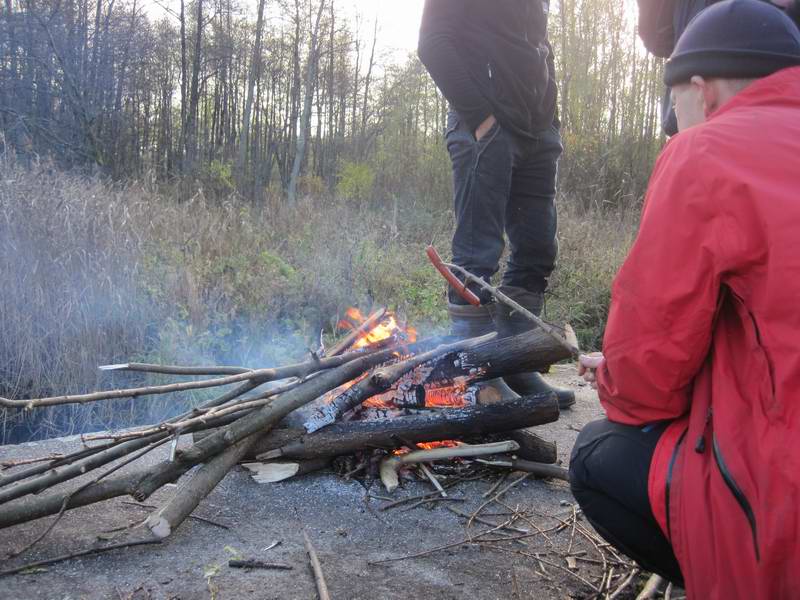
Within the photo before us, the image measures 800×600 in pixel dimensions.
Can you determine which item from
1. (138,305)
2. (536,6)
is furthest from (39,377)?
(536,6)

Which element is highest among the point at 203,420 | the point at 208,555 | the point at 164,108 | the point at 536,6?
the point at 164,108

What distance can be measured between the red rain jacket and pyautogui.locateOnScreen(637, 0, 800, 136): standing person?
1.91m

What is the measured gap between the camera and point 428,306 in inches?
256

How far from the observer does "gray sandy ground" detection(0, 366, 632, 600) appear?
77.9 inches

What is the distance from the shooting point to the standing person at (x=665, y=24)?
3129 millimetres

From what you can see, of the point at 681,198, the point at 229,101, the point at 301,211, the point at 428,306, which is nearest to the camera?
the point at 681,198

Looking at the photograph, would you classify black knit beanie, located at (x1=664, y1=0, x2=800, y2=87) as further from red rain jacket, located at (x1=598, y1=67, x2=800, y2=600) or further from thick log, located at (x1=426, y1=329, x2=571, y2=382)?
thick log, located at (x1=426, y1=329, x2=571, y2=382)

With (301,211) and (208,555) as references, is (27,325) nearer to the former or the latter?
(208,555)

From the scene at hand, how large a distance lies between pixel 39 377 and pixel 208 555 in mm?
2992

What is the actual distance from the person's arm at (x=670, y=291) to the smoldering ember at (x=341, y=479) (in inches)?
37.5

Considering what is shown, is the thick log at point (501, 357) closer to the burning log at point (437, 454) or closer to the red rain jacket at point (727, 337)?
the burning log at point (437, 454)

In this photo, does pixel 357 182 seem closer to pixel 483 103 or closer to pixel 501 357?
pixel 483 103

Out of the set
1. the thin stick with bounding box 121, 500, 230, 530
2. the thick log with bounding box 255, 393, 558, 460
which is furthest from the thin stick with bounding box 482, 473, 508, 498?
the thin stick with bounding box 121, 500, 230, 530

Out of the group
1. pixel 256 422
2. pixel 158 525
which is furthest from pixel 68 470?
pixel 256 422
